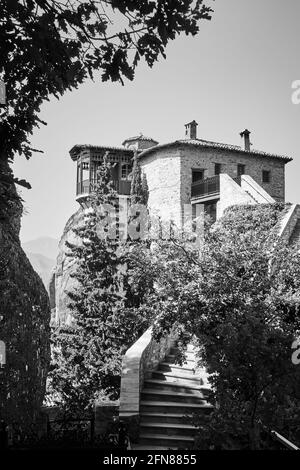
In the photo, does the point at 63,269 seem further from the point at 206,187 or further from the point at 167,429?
the point at 167,429

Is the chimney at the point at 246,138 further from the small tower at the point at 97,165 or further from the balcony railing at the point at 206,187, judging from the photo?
the small tower at the point at 97,165

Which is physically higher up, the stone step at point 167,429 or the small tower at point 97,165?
the small tower at point 97,165

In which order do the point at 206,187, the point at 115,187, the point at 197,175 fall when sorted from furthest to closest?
the point at 115,187 < the point at 197,175 < the point at 206,187

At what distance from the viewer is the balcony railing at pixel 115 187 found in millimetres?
38688

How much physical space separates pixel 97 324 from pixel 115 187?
20730 millimetres

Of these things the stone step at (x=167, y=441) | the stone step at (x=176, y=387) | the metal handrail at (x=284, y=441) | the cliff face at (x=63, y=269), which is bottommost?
the stone step at (x=167, y=441)

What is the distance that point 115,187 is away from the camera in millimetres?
38344

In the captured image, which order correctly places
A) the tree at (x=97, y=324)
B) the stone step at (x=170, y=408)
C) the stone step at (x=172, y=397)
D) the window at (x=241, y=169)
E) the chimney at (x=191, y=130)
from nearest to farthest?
the stone step at (x=170, y=408) < the stone step at (x=172, y=397) < the tree at (x=97, y=324) < the window at (x=241, y=169) < the chimney at (x=191, y=130)

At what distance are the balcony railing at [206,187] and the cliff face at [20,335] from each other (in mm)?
22477

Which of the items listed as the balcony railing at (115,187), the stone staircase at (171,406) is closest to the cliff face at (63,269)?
the balcony railing at (115,187)

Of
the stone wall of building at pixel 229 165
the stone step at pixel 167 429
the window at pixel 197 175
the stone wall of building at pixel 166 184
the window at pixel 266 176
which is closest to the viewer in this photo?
the stone step at pixel 167 429

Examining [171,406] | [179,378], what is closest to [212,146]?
[179,378]

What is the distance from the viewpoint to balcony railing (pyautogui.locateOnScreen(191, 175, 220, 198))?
3225 cm
